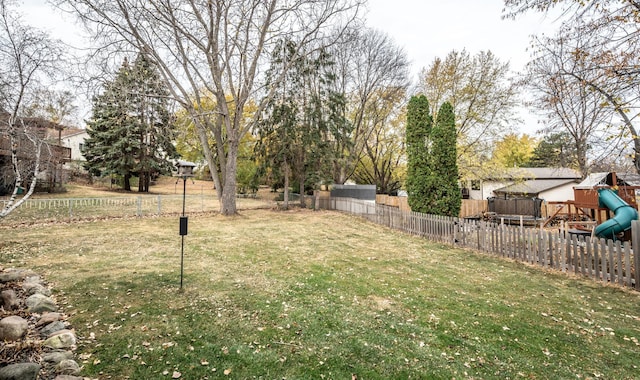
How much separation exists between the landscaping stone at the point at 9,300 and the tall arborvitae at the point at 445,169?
11.8 meters

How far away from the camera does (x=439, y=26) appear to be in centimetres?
1057

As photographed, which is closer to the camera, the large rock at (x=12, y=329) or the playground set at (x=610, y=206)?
the large rock at (x=12, y=329)

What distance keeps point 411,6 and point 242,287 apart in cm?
1138

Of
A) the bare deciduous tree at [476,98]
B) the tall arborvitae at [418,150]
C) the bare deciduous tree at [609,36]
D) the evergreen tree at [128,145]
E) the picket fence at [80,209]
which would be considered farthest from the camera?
the evergreen tree at [128,145]

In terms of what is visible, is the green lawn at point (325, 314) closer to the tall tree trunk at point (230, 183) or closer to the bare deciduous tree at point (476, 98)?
the tall tree trunk at point (230, 183)

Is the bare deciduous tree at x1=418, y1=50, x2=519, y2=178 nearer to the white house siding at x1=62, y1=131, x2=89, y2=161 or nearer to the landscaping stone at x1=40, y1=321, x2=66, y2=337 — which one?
the landscaping stone at x1=40, y1=321, x2=66, y2=337

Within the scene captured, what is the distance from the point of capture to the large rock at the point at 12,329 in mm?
2924

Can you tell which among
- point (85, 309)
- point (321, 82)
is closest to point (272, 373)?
point (85, 309)

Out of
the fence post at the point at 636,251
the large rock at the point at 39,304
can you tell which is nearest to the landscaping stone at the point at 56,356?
the large rock at the point at 39,304

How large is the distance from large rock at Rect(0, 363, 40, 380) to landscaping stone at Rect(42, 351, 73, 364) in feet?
1.01

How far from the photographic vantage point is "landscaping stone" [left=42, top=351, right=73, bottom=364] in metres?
2.69

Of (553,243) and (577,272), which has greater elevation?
(553,243)

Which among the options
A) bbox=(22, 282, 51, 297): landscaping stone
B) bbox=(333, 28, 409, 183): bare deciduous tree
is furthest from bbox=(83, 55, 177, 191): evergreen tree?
bbox=(22, 282, 51, 297): landscaping stone

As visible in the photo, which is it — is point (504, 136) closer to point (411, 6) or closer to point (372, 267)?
point (411, 6)
